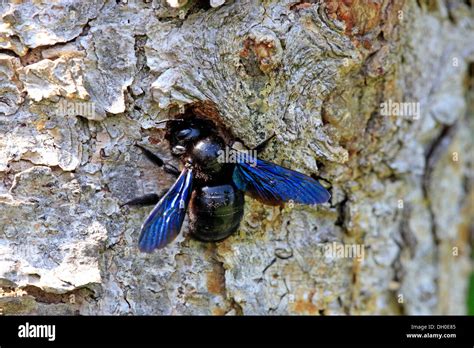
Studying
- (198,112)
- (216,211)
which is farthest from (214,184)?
(198,112)

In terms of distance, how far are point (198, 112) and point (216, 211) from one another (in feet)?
1.17

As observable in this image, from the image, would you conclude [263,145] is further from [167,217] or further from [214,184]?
[167,217]

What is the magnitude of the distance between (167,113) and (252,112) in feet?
0.96

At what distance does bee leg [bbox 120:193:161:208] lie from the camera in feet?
6.23

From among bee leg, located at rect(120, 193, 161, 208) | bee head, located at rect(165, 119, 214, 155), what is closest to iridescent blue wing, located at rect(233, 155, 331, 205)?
bee head, located at rect(165, 119, 214, 155)

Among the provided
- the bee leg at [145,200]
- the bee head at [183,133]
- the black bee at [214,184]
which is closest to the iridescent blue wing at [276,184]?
the black bee at [214,184]

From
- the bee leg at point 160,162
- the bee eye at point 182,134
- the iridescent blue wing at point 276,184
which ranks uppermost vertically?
the bee eye at point 182,134

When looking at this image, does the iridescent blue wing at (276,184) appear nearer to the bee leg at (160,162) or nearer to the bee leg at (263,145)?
the bee leg at (263,145)

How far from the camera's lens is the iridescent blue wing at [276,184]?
203 centimetres

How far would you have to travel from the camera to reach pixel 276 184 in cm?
206

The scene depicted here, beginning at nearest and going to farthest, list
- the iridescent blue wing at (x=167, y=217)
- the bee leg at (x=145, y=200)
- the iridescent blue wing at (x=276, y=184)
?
the iridescent blue wing at (x=167, y=217), the bee leg at (x=145, y=200), the iridescent blue wing at (x=276, y=184)

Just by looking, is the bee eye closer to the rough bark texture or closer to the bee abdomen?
the rough bark texture
